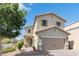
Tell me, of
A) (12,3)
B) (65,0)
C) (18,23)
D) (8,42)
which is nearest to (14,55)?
(8,42)

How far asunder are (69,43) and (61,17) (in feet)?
2.30

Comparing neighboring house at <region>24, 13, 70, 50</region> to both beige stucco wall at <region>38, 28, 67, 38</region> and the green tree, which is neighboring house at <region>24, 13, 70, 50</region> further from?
the green tree

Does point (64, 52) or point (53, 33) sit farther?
point (53, 33)

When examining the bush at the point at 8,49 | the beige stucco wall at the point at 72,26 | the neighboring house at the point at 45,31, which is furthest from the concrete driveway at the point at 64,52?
the bush at the point at 8,49

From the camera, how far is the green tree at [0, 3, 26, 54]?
21.2 ft

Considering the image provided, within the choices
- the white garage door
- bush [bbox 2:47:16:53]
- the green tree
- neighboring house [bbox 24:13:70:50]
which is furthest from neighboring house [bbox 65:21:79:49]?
bush [bbox 2:47:16:53]

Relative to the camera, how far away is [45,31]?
6547 millimetres

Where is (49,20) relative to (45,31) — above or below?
above

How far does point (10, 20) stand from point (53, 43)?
125 centimetres

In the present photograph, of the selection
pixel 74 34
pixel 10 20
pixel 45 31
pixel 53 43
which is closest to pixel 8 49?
pixel 10 20

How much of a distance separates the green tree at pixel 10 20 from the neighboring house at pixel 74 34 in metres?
1.19

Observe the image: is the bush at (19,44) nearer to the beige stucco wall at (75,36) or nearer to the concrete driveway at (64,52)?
the concrete driveway at (64,52)

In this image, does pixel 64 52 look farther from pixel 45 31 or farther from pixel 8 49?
pixel 8 49

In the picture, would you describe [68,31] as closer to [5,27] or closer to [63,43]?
[63,43]
